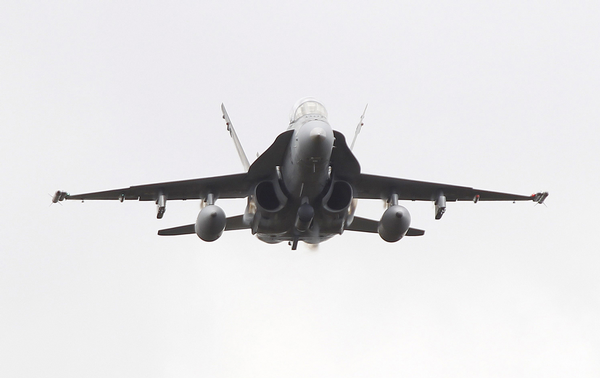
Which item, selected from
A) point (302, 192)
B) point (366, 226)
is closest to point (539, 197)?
point (366, 226)

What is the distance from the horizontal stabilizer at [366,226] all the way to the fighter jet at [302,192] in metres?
1.25

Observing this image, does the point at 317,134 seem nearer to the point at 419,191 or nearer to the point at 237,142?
the point at 419,191

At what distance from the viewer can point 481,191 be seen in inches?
923

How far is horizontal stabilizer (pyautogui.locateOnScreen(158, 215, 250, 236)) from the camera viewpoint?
23203mm

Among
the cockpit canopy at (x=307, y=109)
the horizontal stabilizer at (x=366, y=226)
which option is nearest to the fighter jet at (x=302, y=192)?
the cockpit canopy at (x=307, y=109)

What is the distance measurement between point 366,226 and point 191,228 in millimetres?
5875

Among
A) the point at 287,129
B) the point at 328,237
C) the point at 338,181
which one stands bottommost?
the point at 328,237

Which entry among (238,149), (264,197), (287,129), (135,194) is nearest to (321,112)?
(287,129)

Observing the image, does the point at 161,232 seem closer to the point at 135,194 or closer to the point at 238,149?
the point at 135,194

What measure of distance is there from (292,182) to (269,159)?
3.88 feet

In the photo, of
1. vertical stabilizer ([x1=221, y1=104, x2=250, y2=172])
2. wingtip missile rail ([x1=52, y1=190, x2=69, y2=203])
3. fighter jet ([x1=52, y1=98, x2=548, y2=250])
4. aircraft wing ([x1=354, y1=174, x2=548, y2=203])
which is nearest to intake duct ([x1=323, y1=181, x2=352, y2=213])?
fighter jet ([x1=52, y1=98, x2=548, y2=250])

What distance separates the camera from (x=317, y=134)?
714 inches

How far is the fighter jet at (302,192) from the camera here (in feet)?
63.6

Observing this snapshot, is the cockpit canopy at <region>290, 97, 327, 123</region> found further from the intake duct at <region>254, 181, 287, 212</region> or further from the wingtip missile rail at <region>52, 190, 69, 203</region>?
the wingtip missile rail at <region>52, 190, 69, 203</region>
